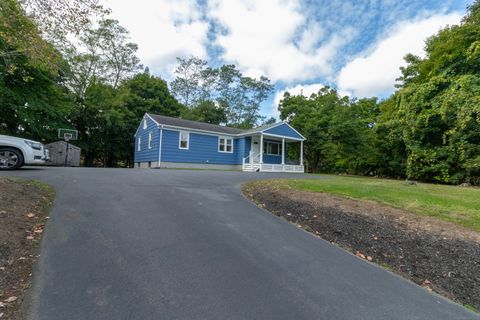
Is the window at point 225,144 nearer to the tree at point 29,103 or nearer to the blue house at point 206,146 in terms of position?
the blue house at point 206,146

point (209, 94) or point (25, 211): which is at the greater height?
point (209, 94)

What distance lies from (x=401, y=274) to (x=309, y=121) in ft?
68.7

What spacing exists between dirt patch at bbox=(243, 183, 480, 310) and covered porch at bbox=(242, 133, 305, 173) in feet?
40.8

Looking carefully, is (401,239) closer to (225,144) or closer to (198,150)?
(198,150)

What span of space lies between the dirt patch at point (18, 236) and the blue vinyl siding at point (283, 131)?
16.0 meters

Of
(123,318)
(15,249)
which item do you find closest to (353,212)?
(123,318)

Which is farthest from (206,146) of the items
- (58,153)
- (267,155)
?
(58,153)

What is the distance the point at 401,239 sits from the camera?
430cm

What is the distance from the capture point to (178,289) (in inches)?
100

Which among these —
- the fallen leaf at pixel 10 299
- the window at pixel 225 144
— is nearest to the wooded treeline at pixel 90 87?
the fallen leaf at pixel 10 299

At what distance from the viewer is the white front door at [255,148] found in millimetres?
20656

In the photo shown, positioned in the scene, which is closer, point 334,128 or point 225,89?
point 334,128

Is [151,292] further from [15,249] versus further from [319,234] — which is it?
[319,234]

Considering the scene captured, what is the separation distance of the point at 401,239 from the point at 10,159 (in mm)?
10953
